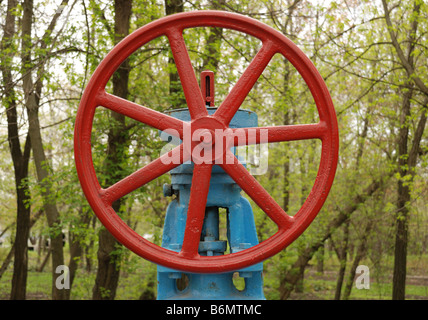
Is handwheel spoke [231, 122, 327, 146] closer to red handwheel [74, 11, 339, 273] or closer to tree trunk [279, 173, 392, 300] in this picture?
red handwheel [74, 11, 339, 273]

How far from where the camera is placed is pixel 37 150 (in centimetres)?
643

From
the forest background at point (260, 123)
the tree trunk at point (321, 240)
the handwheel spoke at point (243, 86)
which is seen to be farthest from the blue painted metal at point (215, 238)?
the tree trunk at point (321, 240)

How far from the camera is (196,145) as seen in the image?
2.00 metres

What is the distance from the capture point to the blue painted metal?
7.03 feet

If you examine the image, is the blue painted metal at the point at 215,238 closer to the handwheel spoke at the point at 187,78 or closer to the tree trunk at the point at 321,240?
the handwheel spoke at the point at 187,78

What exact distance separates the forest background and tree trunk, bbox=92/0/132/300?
2cm

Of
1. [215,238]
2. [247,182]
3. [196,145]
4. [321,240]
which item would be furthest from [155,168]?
[321,240]

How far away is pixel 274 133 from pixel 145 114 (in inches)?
21.6

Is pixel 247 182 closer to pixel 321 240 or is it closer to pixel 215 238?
pixel 215 238

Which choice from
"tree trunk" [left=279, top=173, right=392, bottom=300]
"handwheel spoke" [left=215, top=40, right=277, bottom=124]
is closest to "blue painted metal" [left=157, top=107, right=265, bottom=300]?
"handwheel spoke" [left=215, top=40, right=277, bottom=124]

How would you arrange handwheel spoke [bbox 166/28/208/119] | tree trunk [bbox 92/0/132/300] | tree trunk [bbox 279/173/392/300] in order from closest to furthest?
handwheel spoke [bbox 166/28/208/119]
tree trunk [bbox 92/0/132/300]
tree trunk [bbox 279/173/392/300]
